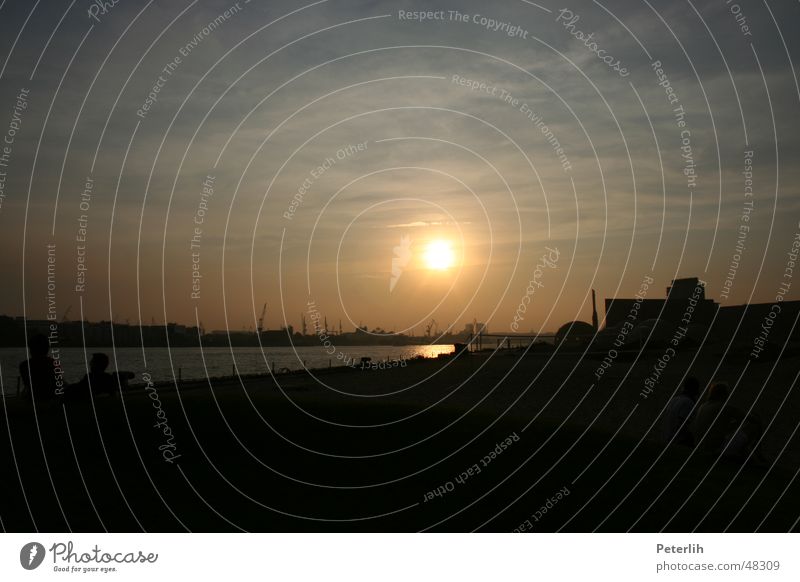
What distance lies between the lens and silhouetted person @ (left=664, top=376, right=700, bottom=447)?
13.5 m

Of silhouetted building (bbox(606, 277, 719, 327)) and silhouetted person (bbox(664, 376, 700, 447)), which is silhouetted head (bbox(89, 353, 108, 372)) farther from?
silhouetted building (bbox(606, 277, 719, 327))

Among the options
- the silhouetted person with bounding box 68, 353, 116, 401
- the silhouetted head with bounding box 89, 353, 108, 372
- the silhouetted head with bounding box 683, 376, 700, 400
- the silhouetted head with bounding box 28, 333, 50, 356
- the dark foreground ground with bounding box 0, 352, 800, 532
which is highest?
the silhouetted head with bounding box 28, 333, 50, 356

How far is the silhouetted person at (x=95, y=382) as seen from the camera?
41.4 ft

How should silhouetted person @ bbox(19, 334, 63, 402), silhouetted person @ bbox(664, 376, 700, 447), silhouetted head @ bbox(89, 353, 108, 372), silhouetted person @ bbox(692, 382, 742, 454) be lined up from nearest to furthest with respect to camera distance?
silhouetted person @ bbox(19, 334, 63, 402) < silhouetted person @ bbox(692, 382, 742, 454) < silhouetted head @ bbox(89, 353, 108, 372) < silhouetted person @ bbox(664, 376, 700, 447)

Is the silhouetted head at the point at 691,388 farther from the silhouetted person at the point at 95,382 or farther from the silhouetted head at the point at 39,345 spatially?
the silhouetted head at the point at 39,345

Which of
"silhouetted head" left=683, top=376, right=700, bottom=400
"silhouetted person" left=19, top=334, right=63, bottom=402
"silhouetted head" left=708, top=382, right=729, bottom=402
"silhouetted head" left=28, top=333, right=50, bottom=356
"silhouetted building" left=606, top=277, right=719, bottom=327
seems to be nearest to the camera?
"silhouetted head" left=28, top=333, right=50, bottom=356

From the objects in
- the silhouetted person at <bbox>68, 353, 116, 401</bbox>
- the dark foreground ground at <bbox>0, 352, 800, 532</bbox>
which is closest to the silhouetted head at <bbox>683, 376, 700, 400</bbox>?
the dark foreground ground at <bbox>0, 352, 800, 532</bbox>

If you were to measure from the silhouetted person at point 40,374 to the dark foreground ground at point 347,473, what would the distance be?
23 cm

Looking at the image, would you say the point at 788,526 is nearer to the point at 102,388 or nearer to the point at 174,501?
the point at 174,501

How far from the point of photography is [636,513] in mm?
10094

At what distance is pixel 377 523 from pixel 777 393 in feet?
104

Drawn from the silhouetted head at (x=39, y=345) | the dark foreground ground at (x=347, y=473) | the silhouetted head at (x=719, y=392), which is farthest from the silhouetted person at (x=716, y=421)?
the silhouetted head at (x=39, y=345)

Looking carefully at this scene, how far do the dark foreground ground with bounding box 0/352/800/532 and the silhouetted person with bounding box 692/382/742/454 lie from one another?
549 mm

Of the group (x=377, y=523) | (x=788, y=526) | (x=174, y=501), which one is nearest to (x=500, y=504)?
(x=377, y=523)
